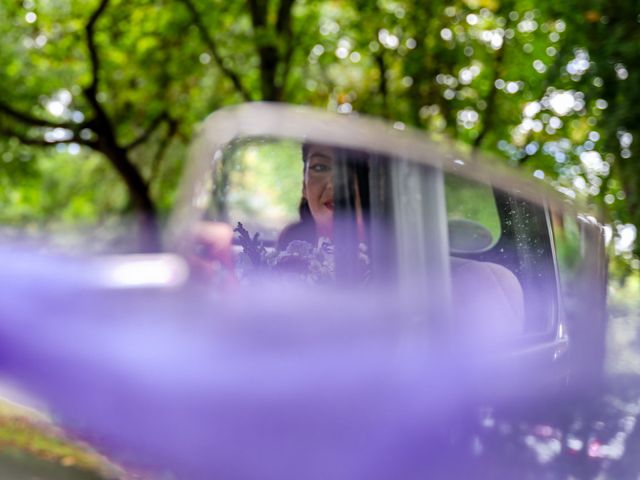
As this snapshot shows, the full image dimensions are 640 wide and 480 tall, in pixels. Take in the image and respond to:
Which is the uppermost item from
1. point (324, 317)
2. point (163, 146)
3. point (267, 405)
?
point (163, 146)

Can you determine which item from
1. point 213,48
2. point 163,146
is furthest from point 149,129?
point 213,48

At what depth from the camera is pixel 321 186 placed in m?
1.57

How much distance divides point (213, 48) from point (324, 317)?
9.97 m

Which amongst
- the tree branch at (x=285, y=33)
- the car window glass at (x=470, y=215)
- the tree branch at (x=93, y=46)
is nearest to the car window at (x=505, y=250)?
the car window glass at (x=470, y=215)

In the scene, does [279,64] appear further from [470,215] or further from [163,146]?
[470,215]

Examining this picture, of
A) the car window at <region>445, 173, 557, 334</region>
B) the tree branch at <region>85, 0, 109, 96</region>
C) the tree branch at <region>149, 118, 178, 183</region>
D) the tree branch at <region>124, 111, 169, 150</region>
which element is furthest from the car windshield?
the tree branch at <region>149, 118, 178, 183</region>

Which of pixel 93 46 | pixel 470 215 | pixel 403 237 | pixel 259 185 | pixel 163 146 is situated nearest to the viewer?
pixel 403 237

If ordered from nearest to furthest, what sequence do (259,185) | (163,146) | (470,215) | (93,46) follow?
1. (470,215)
2. (259,185)
3. (93,46)
4. (163,146)

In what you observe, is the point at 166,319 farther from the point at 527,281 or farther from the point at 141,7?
the point at 141,7

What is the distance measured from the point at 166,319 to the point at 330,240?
348mm

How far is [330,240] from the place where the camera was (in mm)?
1503

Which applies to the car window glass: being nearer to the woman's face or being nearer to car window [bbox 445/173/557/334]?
car window [bbox 445/173/557/334]

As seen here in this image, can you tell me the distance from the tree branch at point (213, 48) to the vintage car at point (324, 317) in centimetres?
890

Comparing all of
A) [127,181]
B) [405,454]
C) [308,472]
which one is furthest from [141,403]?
[127,181]
